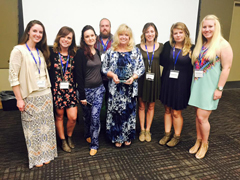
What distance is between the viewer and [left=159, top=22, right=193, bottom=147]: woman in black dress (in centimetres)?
221

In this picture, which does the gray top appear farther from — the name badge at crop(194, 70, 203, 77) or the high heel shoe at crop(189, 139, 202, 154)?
the high heel shoe at crop(189, 139, 202, 154)

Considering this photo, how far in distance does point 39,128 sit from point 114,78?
3.09 feet

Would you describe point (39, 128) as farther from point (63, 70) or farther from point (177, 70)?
point (177, 70)

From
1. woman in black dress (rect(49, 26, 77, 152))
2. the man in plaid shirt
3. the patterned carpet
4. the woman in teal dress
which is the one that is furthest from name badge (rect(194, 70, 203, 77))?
woman in black dress (rect(49, 26, 77, 152))

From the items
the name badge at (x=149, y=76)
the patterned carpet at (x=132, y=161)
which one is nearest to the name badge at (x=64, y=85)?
the patterned carpet at (x=132, y=161)

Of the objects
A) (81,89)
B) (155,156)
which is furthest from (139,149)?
(81,89)

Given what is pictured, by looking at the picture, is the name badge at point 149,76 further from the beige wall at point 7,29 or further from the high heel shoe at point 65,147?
the beige wall at point 7,29

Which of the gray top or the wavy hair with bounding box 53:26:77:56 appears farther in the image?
the gray top

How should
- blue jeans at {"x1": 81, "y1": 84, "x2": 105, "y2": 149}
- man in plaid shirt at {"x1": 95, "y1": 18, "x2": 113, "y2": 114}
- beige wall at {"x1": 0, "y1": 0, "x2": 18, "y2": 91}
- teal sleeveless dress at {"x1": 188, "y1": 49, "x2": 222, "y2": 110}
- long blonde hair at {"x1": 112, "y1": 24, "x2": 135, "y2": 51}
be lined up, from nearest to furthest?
teal sleeveless dress at {"x1": 188, "y1": 49, "x2": 222, "y2": 110}, long blonde hair at {"x1": 112, "y1": 24, "x2": 135, "y2": 51}, blue jeans at {"x1": 81, "y1": 84, "x2": 105, "y2": 149}, man in plaid shirt at {"x1": 95, "y1": 18, "x2": 113, "y2": 114}, beige wall at {"x1": 0, "y1": 0, "x2": 18, "y2": 91}

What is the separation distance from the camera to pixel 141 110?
268 cm

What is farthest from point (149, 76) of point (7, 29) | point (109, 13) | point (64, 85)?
point (7, 29)

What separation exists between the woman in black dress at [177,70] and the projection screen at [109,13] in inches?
83.7

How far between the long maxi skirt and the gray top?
1.45 ft

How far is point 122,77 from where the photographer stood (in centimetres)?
221
